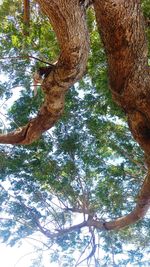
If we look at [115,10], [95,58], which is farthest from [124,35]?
[95,58]

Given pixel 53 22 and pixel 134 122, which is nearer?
pixel 53 22

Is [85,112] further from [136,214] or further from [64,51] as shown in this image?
[64,51]

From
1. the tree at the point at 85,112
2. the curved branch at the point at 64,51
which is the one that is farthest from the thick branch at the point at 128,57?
the curved branch at the point at 64,51

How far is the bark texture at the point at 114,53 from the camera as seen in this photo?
3078 mm

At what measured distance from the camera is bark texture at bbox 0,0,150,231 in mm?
3078

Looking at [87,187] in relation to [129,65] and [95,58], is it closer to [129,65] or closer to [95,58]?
[95,58]

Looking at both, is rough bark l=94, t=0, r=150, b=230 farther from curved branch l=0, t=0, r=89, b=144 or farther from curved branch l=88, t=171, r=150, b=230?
curved branch l=88, t=171, r=150, b=230

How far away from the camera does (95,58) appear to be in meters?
5.81

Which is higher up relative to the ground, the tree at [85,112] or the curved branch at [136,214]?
the tree at [85,112]

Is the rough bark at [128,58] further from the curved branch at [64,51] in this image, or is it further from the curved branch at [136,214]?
the curved branch at [136,214]

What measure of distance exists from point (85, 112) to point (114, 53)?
350 centimetres

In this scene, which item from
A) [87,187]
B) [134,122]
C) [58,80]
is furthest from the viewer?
[87,187]

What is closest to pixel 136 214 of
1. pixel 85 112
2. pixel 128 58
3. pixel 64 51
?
pixel 85 112

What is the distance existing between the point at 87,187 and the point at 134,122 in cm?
379
